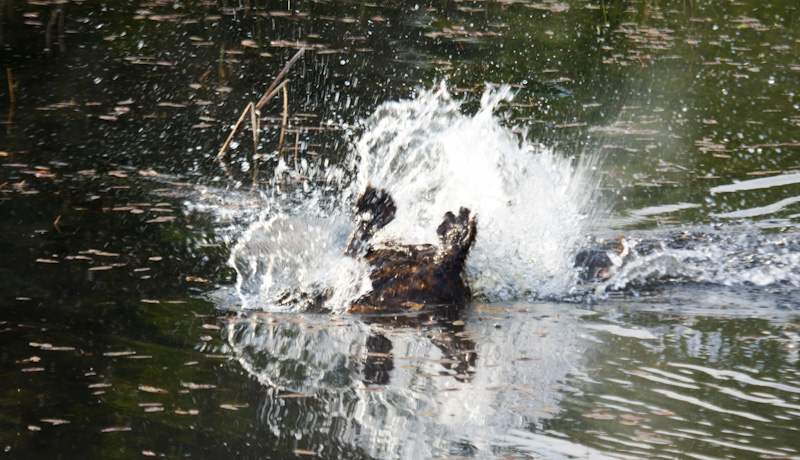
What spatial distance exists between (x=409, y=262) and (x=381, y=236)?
38cm

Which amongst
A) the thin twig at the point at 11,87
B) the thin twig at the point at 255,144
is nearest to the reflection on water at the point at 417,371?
the thin twig at the point at 255,144

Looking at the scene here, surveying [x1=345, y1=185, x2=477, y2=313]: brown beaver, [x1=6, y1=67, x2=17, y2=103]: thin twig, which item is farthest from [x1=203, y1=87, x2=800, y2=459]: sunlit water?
[x1=6, y1=67, x2=17, y2=103]: thin twig

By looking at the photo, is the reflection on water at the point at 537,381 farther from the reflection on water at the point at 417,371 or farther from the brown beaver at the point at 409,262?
the brown beaver at the point at 409,262

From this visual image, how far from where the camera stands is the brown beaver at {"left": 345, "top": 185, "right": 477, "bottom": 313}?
457cm

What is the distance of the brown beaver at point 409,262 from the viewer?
15.0ft

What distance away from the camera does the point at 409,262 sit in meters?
4.71

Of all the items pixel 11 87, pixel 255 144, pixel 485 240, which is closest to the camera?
pixel 485 240

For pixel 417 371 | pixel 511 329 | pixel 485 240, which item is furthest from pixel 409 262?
pixel 417 371

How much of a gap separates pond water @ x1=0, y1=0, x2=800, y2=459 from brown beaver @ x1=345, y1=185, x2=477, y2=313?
164mm

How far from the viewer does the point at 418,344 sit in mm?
3906

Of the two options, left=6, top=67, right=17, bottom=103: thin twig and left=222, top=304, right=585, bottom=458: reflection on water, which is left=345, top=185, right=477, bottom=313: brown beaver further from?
left=6, top=67, right=17, bottom=103: thin twig

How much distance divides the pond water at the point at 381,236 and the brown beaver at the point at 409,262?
0.16 meters

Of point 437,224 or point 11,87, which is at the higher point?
point 11,87

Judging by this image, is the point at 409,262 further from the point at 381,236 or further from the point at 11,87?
the point at 11,87
